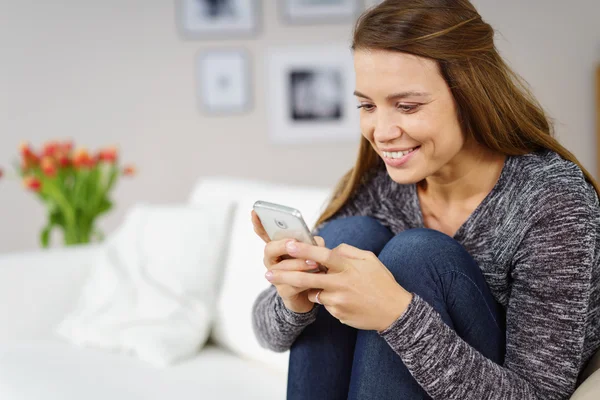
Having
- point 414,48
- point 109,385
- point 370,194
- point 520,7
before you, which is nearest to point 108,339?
point 109,385

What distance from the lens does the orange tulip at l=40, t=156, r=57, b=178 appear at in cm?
263

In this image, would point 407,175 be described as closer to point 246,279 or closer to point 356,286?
point 356,286

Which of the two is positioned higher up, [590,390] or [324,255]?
[324,255]

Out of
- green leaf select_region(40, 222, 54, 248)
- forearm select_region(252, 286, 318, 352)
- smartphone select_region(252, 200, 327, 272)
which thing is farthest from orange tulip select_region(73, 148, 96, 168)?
smartphone select_region(252, 200, 327, 272)

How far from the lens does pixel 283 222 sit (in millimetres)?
974

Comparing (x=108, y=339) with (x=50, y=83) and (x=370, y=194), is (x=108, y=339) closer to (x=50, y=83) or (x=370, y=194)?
(x=370, y=194)

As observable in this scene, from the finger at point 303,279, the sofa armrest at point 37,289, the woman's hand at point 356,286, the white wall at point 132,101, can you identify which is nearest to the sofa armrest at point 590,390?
the woman's hand at point 356,286

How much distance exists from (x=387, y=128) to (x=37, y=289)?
1.45 m

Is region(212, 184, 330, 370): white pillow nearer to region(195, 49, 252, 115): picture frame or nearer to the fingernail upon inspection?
the fingernail

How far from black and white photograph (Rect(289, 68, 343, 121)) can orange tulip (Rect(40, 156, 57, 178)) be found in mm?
1709

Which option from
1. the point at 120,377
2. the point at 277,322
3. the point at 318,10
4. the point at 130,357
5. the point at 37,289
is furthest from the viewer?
the point at 318,10

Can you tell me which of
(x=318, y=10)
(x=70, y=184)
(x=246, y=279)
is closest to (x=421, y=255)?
(x=246, y=279)

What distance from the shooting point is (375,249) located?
1231 mm

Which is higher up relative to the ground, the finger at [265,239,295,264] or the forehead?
the forehead
